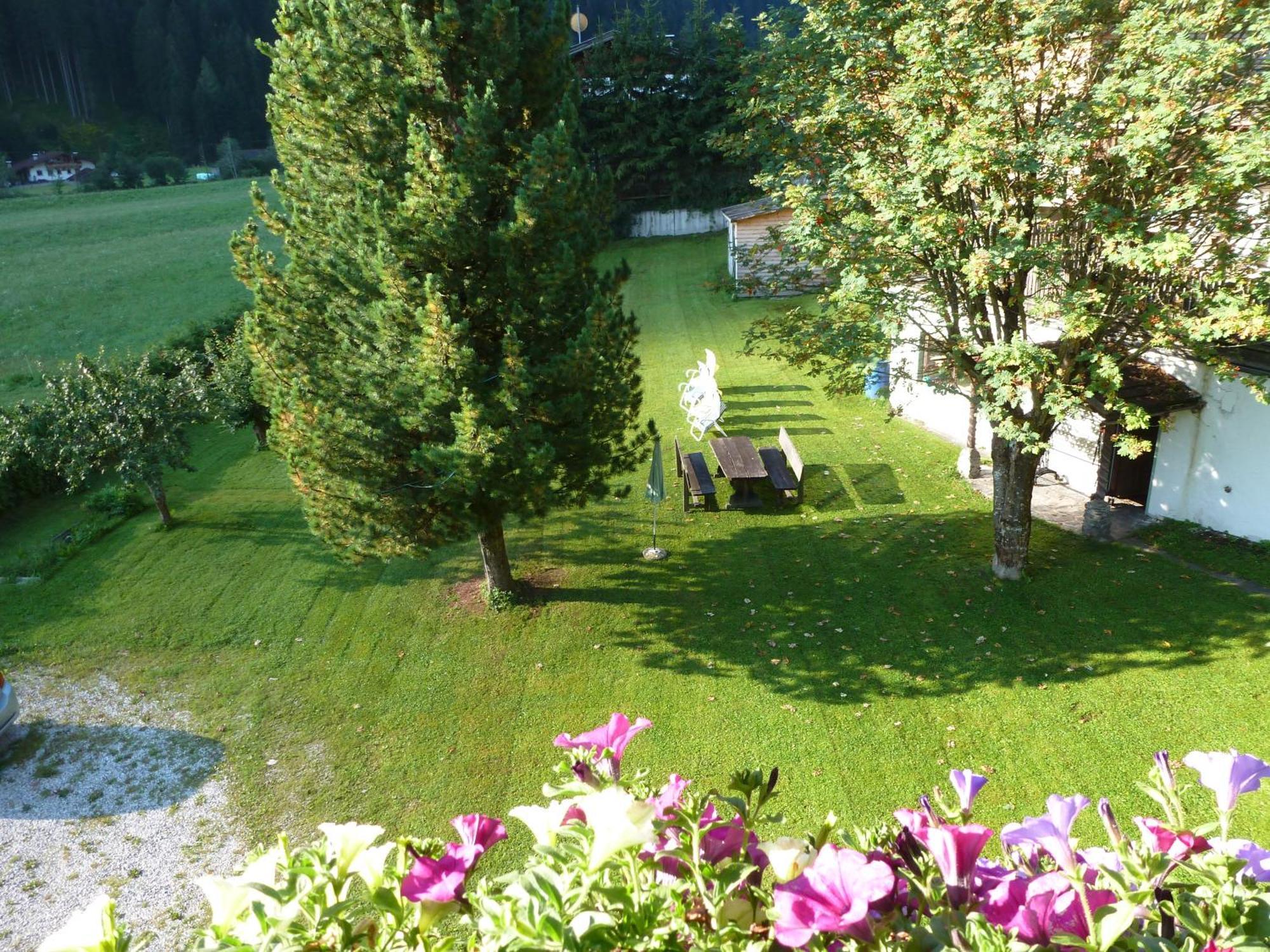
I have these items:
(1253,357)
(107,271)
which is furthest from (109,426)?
(107,271)

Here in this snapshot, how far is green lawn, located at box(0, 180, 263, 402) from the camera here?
31.0m

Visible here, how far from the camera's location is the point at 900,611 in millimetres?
11594

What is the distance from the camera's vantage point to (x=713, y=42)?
41344 millimetres

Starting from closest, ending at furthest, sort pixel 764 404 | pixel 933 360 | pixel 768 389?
pixel 933 360, pixel 764 404, pixel 768 389

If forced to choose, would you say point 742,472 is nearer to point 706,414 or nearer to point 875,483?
point 875,483

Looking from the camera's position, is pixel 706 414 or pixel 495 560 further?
pixel 706 414

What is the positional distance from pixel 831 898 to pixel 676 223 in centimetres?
4399

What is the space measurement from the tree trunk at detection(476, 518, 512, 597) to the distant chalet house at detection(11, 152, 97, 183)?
8487 centimetres

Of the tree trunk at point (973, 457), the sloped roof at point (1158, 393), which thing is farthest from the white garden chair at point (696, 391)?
the sloped roof at point (1158, 393)

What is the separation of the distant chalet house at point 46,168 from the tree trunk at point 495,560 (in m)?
84.9

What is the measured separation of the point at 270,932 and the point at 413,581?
11792 mm

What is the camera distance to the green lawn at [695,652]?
8.88 m

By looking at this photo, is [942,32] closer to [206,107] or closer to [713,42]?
[713,42]

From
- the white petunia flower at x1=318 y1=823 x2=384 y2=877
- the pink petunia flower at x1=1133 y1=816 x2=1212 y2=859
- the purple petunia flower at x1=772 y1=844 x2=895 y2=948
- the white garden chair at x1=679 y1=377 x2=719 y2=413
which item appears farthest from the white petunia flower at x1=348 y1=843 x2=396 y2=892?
the white garden chair at x1=679 y1=377 x2=719 y2=413
